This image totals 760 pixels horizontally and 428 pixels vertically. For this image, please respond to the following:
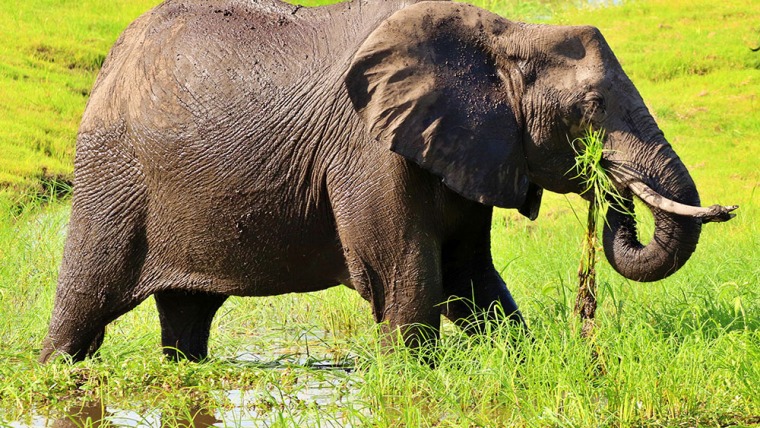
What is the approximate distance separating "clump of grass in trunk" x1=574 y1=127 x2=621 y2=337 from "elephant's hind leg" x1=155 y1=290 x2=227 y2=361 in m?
1.97

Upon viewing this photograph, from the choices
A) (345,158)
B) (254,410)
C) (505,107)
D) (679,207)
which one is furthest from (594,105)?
(254,410)

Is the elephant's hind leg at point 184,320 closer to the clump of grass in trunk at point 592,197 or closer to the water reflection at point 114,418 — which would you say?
the water reflection at point 114,418

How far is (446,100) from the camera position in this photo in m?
5.83

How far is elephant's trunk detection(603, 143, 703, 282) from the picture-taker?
5.58 m

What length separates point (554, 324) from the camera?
5891mm

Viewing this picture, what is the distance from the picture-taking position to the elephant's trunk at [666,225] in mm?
5582

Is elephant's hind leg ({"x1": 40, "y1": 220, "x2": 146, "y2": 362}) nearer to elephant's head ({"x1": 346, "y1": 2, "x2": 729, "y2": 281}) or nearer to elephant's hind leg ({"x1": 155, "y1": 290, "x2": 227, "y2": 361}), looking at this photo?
elephant's hind leg ({"x1": 155, "y1": 290, "x2": 227, "y2": 361})

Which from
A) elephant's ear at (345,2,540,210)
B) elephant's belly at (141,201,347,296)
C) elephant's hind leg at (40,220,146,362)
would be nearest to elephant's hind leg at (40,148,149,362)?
elephant's hind leg at (40,220,146,362)

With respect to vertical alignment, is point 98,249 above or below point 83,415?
above

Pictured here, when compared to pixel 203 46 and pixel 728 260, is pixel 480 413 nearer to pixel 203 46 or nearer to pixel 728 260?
pixel 203 46

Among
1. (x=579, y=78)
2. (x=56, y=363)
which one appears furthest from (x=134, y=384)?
(x=579, y=78)

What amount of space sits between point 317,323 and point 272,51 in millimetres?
2173

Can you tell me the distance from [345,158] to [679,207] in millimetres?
1476

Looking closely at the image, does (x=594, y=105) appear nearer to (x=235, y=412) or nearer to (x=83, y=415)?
(x=235, y=412)
